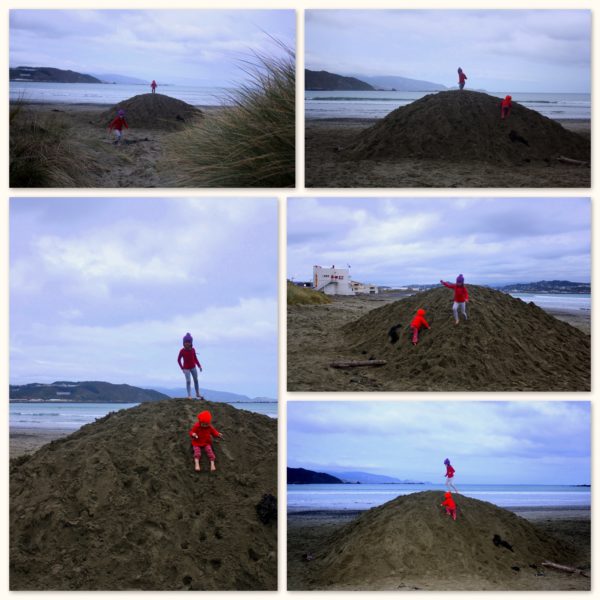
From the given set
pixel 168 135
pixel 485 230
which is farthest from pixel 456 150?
→ pixel 168 135

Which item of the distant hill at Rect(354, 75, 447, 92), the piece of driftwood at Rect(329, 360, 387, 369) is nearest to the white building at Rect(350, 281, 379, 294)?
the piece of driftwood at Rect(329, 360, 387, 369)

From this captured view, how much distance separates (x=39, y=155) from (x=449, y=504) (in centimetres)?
561

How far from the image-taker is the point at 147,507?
779 cm

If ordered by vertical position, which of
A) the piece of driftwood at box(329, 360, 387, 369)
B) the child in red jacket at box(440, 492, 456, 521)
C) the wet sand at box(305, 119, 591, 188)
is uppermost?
the wet sand at box(305, 119, 591, 188)

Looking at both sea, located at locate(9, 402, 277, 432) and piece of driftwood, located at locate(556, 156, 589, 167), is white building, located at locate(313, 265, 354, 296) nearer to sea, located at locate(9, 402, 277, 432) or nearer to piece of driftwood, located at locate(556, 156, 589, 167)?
sea, located at locate(9, 402, 277, 432)

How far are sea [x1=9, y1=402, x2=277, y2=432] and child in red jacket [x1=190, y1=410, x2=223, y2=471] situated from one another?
0.32 m

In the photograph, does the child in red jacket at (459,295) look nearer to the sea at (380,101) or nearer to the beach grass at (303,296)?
the beach grass at (303,296)

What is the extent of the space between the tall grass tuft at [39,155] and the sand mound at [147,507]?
99.6 inches

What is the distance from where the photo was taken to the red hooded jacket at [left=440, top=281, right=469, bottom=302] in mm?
8164

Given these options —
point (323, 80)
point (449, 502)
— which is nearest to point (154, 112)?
point (323, 80)

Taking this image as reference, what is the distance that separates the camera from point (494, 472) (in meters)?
7.98

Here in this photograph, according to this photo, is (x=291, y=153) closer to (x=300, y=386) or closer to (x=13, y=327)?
(x=300, y=386)

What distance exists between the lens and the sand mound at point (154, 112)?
350 inches

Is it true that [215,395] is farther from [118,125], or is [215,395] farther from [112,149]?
[118,125]
